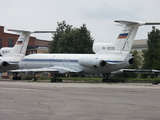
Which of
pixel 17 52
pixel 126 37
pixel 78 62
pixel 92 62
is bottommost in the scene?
pixel 92 62

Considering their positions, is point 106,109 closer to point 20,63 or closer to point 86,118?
point 86,118

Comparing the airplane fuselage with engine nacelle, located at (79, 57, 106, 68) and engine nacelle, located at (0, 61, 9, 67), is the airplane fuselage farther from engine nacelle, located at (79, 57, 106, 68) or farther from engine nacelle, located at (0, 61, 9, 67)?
engine nacelle, located at (0, 61, 9, 67)

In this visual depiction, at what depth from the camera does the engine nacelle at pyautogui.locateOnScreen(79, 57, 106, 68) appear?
33.9m

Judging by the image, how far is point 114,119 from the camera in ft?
33.3

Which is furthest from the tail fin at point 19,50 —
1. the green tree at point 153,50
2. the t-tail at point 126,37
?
the green tree at point 153,50

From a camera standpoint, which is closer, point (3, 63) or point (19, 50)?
point (19, 50)

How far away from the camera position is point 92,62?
3472 centimetres

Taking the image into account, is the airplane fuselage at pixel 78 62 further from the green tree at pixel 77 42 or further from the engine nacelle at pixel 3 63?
the green tree at pixel 77 42

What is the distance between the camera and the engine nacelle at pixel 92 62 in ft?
111

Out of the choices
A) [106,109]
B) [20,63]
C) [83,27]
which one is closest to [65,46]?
[83,27]

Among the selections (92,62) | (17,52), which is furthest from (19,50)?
(92,62)

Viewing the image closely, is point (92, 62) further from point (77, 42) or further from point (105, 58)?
point (77, 42)

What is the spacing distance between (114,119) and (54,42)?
3137 inches

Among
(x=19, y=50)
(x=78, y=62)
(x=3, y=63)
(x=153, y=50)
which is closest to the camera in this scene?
(x=78, y=62)
